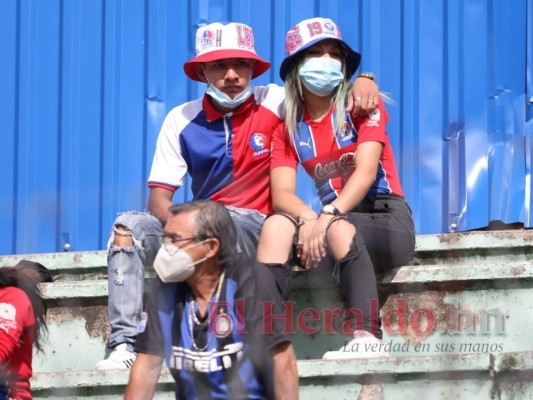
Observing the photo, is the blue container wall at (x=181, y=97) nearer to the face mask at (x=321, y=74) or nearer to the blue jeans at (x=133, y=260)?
the face mask at (x=321, y=74)

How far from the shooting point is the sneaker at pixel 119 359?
426 centimetres

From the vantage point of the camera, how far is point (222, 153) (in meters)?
4.85

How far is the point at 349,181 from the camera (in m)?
4.51

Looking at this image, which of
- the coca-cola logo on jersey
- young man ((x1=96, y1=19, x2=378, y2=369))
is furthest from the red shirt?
the coca-cola logo on jersey

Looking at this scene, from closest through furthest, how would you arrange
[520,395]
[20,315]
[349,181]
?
[520,395] < [20,315] < [349,181]

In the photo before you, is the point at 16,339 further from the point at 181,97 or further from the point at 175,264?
the point at 181,97

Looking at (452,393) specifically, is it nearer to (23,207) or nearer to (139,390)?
(139,390)

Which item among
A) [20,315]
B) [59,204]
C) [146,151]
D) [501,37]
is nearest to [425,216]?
[501,37]

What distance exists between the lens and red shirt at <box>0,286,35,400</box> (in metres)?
4.02

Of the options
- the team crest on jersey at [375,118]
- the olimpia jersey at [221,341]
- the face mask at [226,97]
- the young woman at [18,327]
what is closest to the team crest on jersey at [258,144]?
the face mask at [226,97]

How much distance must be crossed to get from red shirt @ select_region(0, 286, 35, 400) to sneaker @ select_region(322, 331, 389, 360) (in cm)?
100

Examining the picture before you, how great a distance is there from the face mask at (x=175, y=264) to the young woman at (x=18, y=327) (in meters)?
0.77

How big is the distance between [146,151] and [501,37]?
1.75 metres

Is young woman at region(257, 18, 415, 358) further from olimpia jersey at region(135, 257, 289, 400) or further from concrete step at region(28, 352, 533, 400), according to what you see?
olimpia jersey at region(135, 257, 289, 400)
